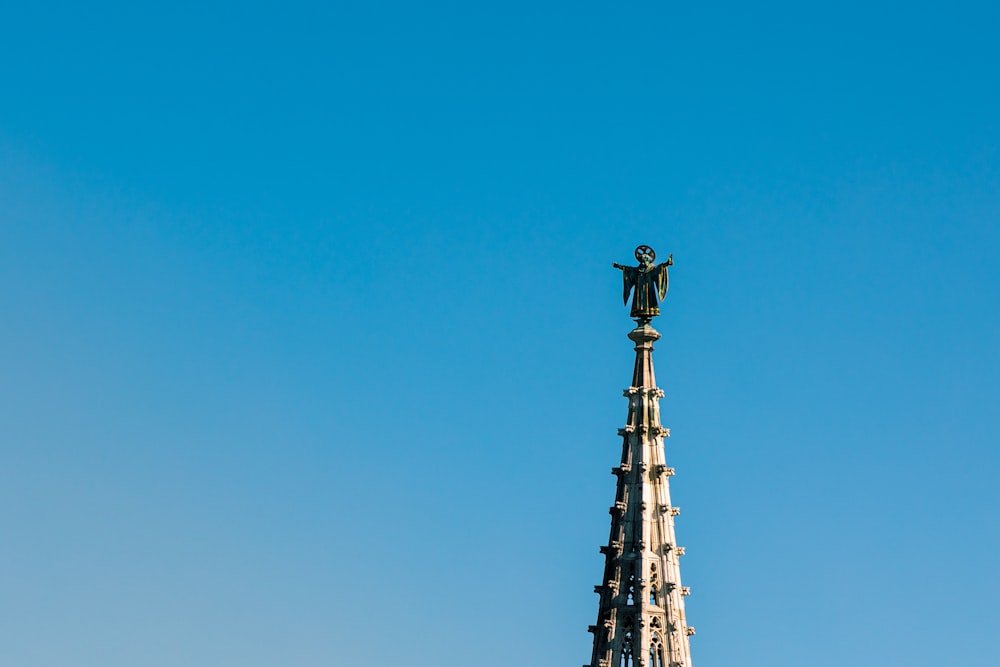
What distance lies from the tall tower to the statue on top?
0.04 metres

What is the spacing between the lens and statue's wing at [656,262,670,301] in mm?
93125

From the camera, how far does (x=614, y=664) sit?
87375 mm

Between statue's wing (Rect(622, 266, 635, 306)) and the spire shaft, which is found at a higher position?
statue's wing (Rect(622, 266, 635, 306))

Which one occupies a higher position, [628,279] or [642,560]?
[628,279]

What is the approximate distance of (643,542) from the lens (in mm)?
88875

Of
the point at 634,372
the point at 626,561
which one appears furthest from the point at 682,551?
the point at 634,372

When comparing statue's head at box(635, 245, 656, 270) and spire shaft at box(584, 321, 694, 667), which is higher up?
statue's head at box(635, 245, 656, 270)

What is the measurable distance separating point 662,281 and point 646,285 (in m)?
0.68

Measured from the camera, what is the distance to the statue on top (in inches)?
3666

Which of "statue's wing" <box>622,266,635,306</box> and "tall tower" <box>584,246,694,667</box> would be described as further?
"statue's wing" <box>622,266,635,306</box>

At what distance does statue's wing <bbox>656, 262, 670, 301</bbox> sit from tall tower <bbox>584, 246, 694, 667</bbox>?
4cm

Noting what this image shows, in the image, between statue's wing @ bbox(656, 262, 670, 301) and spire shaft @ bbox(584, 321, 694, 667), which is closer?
Answer: spire shaft @ bbox(584, 321, 694, 667)

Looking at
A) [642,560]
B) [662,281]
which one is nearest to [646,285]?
[662,281]

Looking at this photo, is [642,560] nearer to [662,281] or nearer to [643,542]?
[643,542]
